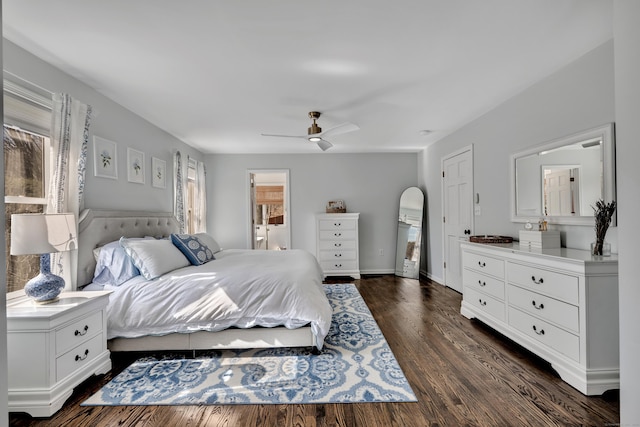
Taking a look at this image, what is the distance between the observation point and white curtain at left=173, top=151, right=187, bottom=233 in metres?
4.31

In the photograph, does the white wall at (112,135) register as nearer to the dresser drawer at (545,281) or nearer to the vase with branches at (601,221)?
the dresser drawer at (545,281)

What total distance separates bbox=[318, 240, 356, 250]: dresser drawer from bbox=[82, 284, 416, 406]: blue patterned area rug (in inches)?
109

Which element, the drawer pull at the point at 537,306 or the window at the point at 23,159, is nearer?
the window at the point at 23,159

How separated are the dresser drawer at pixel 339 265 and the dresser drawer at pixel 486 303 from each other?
2346mm

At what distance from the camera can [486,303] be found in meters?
2.97

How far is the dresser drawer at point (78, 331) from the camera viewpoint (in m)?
1.87

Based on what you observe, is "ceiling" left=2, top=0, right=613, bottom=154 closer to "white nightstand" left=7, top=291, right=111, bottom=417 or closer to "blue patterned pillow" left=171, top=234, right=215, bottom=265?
"blue patterned pillow" left=171, top=234, right=215, bottom=265

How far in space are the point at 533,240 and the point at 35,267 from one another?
13.1ft

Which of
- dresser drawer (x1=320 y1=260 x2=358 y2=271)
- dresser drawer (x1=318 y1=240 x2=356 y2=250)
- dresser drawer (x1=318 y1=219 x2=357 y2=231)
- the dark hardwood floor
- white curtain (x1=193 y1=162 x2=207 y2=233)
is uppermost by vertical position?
white curtain (x1=193 y1=162 x2=207 y2=233)

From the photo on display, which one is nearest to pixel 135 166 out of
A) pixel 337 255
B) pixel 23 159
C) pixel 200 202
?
pixel 23 159

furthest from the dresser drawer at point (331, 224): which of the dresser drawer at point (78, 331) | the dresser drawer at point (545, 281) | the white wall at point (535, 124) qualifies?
the dresser drawer at point (78, 331)

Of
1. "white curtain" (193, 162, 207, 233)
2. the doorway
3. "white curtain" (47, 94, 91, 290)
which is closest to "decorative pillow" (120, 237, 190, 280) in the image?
"white curtain" (47, 94, 91, 290)

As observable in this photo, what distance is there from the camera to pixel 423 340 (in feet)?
9.04

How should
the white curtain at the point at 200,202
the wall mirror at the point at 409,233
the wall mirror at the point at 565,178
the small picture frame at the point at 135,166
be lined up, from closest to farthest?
the wall mirror at the point at 565,178 < the small picture frame at the point at 135,166 < the white curtain at the point at 200,202 < the wall mirror at the point at 409,233
